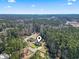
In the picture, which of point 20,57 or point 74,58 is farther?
point 74,58

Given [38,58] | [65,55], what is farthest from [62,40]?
[38,58]

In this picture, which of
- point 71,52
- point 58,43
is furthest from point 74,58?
point 58,43

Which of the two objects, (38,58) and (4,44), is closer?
(38,58)

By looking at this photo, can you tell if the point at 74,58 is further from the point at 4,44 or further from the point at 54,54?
the point at 4,44

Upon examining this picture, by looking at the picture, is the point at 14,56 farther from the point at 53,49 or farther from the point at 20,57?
the point at 53,49

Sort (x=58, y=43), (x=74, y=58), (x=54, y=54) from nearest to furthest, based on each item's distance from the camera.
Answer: (x=74, y=58) → (x=54, y=54) → (x=58, y=43)

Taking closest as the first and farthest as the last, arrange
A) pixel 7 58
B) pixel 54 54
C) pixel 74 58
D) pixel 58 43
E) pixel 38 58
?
pixel 38 58 → pixel 7 58 → pixel 74 58 → pixel 54 54 → pixel 58 43

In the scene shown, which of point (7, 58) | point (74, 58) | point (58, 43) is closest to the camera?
point (7, 58)

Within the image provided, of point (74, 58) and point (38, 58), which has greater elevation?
point (38, 58)

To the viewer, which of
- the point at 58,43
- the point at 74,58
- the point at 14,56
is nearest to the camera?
the point at 14,56
